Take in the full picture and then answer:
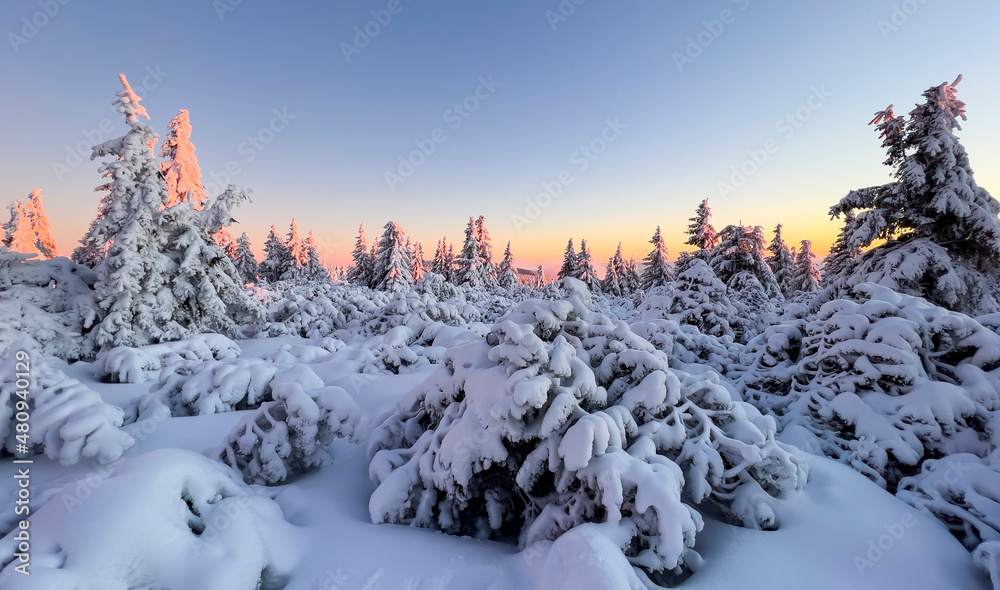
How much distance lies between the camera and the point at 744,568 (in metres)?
2.47

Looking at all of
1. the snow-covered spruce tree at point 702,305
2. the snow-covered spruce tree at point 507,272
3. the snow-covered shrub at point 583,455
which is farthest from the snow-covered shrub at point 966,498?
the snow-covered spruce tree at point 507,272

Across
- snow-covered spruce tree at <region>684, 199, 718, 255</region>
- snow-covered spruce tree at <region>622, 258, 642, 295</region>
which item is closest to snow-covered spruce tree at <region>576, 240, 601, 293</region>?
snow-covered spruce tree at <region>622, 258, 642, 295</region>

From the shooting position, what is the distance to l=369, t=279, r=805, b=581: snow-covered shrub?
257cm

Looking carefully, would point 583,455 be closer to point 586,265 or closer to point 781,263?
point 586,265

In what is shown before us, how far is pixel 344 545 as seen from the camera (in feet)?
8.95

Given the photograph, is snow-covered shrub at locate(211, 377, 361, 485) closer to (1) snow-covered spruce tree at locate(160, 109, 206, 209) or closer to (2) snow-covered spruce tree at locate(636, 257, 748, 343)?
(2) snow-covered spruce tree at locate(636, 257, 748, 343)

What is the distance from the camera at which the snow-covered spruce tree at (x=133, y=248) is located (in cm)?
901

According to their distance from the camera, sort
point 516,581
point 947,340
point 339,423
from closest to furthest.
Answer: point 516,581 < point 339,423 < point 947,340

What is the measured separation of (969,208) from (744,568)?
45.5 ft

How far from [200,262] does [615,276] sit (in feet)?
145

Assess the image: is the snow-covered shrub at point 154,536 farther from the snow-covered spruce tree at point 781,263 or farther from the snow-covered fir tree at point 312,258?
the snow-covered fir tree at point 312,258

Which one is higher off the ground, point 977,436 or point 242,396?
point 977,436

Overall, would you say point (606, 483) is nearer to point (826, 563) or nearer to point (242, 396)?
point (826, 563)

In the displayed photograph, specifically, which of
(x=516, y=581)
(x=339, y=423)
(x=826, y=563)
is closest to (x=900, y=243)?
(x=826, y=563)
